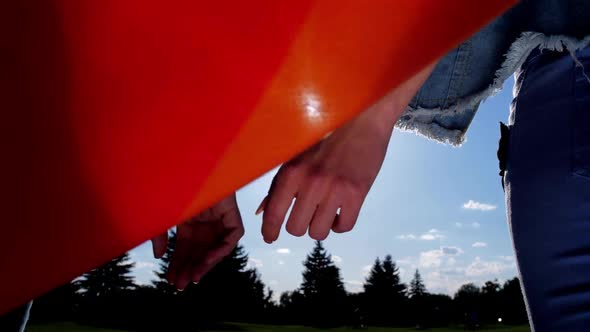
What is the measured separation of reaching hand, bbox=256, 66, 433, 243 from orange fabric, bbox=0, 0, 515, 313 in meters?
0.38

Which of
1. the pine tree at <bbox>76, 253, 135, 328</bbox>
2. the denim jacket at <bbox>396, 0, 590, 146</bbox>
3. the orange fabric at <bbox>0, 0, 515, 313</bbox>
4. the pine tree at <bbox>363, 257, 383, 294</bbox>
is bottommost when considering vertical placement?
the orange fabric at <bbox>0, 0, 515, 313</bbox>

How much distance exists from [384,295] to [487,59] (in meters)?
54.4

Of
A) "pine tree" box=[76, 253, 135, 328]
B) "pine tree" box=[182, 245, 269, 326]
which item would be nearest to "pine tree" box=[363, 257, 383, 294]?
"pine tree" box=[182, 245, 269, 326]

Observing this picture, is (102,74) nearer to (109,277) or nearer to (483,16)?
(483,16)

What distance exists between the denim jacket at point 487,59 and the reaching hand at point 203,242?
889 millimetres

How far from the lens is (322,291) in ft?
172

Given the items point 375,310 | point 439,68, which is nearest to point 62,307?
point 375,310

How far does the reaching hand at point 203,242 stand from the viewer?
1109mm

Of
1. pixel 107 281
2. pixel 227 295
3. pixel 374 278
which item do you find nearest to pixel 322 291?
pixel 374 278

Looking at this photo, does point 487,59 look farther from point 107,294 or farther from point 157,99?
point 107,294

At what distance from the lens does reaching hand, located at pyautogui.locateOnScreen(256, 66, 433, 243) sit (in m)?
0.97

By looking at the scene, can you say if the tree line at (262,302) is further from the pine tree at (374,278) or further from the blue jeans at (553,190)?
the blue jeans at (553,190)

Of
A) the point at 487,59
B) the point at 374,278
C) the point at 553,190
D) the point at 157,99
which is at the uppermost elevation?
the point at 374,278

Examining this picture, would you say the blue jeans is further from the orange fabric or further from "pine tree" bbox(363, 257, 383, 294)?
"pine tree" bbox(363, 257, 383, 294)
